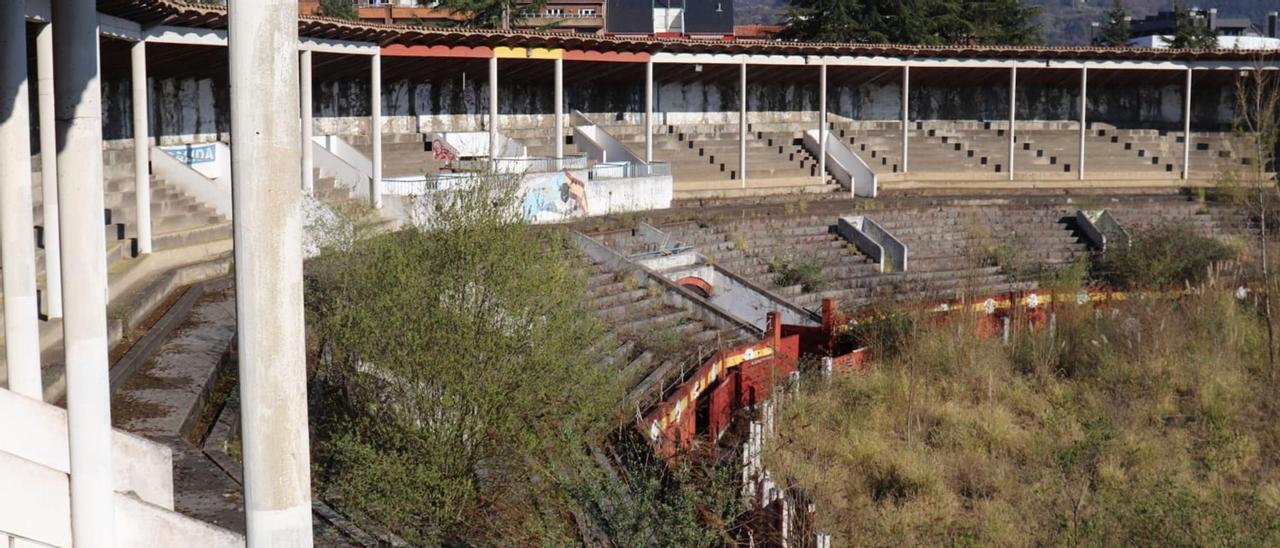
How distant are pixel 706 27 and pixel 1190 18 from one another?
1999 centimetres

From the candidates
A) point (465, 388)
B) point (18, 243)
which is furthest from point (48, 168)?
point (465, 388)

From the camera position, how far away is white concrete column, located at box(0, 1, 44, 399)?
8.60 metres

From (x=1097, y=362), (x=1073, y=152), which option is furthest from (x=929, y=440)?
(x=1073, y=152)

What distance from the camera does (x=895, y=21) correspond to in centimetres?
4912

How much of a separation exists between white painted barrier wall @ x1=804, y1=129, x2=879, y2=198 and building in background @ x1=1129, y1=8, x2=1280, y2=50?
2105 cm

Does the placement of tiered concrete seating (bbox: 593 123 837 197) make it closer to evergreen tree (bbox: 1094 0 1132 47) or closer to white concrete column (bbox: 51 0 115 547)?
white concrete column (bbox: 51 0 115 547)

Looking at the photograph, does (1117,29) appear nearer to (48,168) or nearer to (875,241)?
(875,241)

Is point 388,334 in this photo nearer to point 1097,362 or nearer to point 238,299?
point 238,299

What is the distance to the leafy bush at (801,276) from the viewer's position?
2586 centimetres

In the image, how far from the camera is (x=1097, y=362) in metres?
20.4

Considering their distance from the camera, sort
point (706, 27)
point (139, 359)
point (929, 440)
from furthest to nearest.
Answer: point (706, 27) → point (929, 440) → point (139, 359)

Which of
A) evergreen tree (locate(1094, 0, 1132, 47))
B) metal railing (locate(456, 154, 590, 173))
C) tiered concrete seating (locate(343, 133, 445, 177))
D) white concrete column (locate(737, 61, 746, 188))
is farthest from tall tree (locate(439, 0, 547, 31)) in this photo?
evergreen tree (locate(1094, 0, 1132, 47))

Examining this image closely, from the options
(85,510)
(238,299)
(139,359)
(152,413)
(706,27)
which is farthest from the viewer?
(706,27)

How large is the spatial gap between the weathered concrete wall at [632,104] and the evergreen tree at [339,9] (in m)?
22.4
